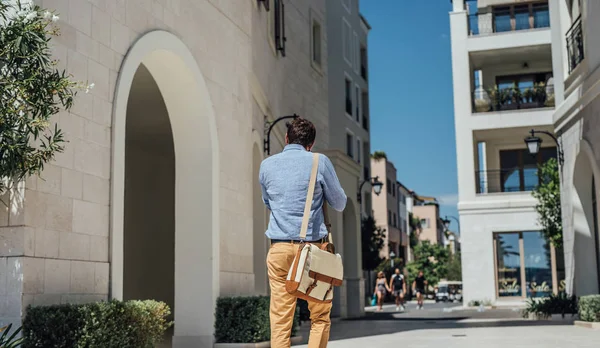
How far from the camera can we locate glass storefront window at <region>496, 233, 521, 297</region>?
32.0 metres

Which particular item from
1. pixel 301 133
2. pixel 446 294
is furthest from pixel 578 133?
pixel 446 294

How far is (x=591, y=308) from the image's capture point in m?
16.0

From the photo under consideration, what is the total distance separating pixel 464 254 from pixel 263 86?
674 inches

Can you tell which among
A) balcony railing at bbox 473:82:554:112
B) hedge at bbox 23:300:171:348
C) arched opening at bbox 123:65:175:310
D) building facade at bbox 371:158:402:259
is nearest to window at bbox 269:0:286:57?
arched opening at bbox 123:65:175:310

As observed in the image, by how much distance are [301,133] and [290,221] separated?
72cm

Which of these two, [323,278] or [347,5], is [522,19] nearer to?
[347,5]

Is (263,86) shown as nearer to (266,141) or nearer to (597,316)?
(266,141)

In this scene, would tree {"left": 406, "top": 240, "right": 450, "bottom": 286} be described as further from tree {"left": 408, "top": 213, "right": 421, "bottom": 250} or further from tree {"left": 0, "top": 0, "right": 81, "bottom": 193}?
tree {"left": 0, "top": 0, "right": 81, "bottom": 193}

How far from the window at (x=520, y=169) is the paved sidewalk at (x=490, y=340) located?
18.0m

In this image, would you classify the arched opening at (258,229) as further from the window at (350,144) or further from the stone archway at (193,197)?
the window at (350,144)

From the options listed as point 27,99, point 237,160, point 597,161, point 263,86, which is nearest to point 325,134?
point 263,86

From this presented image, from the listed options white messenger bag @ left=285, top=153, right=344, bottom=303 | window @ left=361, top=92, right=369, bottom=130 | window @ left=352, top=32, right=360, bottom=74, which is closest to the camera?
white messenger bag @ left=285, top=153, right=344, bottom=303

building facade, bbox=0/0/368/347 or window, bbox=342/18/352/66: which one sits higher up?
window, bbox=342/18/352/66

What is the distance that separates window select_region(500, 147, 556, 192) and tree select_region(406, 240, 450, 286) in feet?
140
